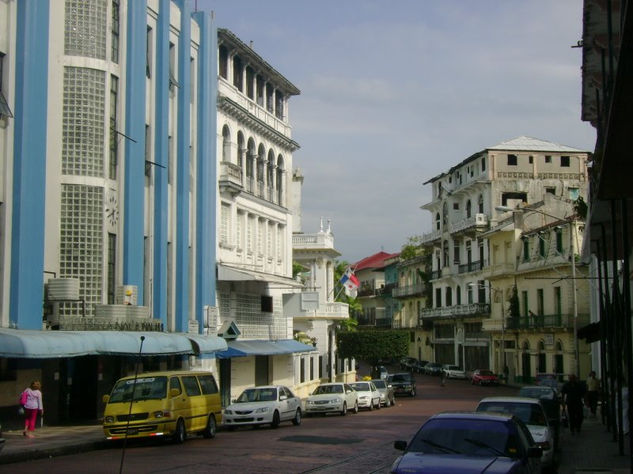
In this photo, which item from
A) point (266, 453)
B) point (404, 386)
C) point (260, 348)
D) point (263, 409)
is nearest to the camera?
point (266, 453)

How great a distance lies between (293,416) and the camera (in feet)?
107

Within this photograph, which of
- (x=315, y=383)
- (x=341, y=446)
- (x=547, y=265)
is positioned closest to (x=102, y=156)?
(x=341, y=446)

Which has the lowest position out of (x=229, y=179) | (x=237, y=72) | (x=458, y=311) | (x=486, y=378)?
(x=486, y=378)

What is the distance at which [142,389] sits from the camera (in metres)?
24.5

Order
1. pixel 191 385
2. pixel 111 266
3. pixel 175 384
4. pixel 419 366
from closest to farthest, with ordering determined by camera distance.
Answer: pixel 175 384, pixel 191 385, pixel 111 266, pixel 419 366

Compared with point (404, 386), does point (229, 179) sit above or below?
above

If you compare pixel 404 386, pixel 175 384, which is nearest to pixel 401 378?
pixel 404 386

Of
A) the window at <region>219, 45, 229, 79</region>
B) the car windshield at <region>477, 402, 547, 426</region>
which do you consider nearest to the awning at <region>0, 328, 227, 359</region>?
the car windshield at <region>477, 402, 547, 426</region>

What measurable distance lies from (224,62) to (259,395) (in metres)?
19.5

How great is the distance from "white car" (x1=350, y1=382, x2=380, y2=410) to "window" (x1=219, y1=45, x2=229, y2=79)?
15.9 metres

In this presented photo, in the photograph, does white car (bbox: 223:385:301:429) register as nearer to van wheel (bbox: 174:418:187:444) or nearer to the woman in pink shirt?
van wheel (bbox: 174:418:187:444)

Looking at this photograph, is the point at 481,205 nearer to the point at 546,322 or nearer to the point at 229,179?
the point at 546,322

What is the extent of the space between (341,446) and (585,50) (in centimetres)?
1169

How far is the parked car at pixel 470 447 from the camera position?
11680 millimetres
